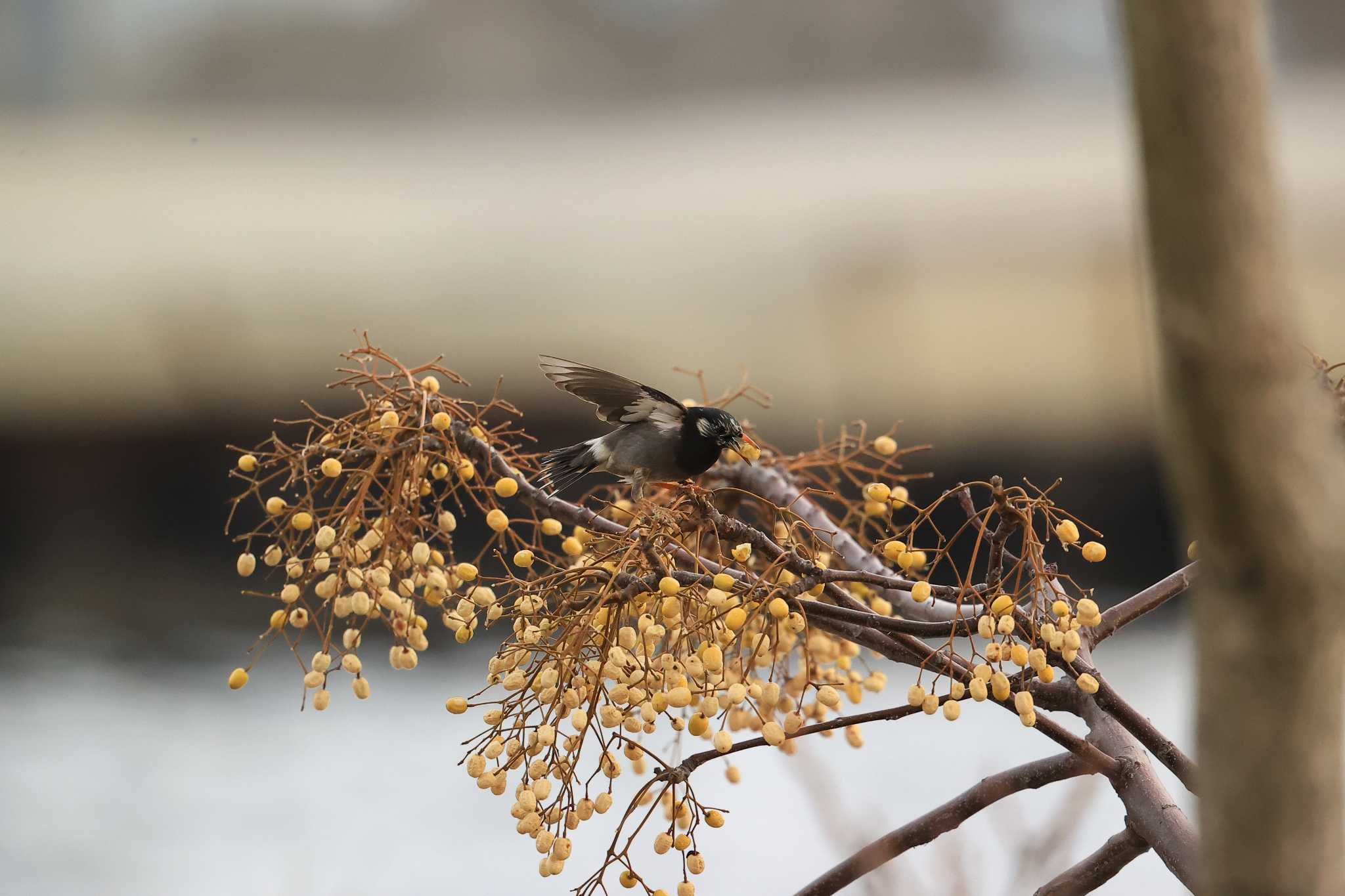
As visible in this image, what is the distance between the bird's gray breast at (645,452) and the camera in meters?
0.48

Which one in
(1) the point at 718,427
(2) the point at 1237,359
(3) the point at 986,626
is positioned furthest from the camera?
(1) the point at 718,427

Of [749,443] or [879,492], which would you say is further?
[749,443]

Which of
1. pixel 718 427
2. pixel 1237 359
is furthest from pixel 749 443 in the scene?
pixel 1237 359

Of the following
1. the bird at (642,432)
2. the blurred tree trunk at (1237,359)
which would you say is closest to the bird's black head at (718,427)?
the bird at (642,432)

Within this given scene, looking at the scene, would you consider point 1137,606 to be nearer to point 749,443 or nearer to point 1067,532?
point 1067,532

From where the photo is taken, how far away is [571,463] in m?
0.52

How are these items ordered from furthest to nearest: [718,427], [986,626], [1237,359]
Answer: [718,427], [986,626], [1237,359]

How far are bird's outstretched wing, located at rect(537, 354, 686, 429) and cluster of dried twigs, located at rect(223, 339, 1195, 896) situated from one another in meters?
0.06

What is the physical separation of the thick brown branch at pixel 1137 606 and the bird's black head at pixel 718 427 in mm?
164

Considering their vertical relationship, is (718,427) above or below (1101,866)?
above

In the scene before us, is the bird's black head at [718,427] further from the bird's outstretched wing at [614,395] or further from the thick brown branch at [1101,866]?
the thick brown branch at [1101,866]

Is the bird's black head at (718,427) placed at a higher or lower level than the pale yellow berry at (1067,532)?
higher

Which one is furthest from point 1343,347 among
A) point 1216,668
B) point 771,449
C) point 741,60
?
point 1216,668

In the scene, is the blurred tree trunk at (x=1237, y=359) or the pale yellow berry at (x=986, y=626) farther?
the pale yellow berry at (x=986, y=626)
